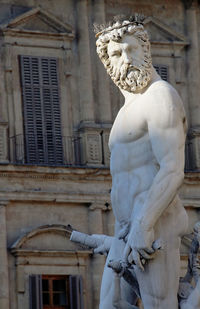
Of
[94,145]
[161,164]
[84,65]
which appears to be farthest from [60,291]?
[161,164]

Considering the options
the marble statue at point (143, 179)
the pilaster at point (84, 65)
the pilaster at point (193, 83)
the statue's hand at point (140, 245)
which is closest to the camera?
the statue's hand at point (140, 245)

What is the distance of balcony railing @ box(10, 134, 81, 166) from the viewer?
2909 cm

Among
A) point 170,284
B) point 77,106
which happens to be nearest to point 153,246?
point 170,284

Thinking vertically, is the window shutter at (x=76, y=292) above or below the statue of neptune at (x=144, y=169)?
below

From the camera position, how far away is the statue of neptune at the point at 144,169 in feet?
27.6

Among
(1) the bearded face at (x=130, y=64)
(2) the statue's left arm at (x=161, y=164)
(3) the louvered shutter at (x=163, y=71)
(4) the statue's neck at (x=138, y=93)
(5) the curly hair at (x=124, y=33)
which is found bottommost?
(2) the statue's left arm at (x=161, y=164)

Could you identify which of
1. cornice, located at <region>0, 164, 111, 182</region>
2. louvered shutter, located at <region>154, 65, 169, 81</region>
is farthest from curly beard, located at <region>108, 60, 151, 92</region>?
louvered shutter, located at <region>154, 65, 169, 81</region>

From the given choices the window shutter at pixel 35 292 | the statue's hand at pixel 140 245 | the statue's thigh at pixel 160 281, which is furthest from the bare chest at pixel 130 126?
the window shutter at pixel 35 292

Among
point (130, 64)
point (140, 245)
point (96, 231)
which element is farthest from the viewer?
point (96, 231)

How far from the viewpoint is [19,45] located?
2995 cm

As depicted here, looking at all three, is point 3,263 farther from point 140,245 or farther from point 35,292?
point 140,245

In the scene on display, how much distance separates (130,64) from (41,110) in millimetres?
20924

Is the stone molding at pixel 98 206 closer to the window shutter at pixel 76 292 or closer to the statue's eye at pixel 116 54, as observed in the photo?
the window shutter at pixel 76 292

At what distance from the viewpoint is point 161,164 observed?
850 cm
